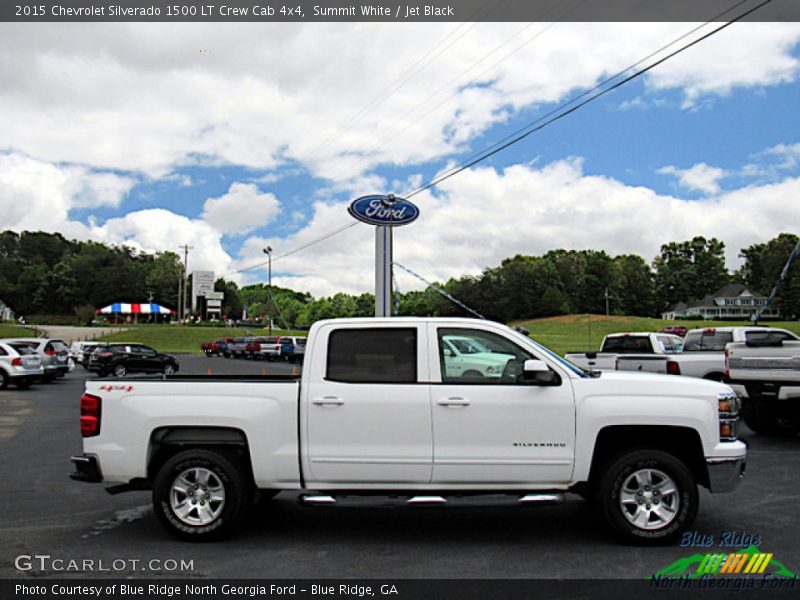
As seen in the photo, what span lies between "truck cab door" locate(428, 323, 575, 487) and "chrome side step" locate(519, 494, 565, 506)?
109mm

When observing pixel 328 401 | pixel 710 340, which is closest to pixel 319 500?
pixel 328 401

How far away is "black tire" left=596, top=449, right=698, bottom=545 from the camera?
5.91 metres

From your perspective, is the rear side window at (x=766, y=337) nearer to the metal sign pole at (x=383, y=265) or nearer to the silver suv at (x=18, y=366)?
the metal sign pole at (x=383, y=265)

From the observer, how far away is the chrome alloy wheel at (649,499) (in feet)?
19.4

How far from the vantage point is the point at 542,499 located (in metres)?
5.88

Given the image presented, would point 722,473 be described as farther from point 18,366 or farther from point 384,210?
point 18,366

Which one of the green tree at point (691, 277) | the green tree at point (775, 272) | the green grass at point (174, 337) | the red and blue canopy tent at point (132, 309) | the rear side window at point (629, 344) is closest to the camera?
the rear side window at point (629, 344)

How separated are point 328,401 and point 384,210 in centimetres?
1696

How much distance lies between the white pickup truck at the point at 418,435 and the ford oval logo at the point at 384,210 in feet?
53.7

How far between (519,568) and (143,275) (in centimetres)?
15156

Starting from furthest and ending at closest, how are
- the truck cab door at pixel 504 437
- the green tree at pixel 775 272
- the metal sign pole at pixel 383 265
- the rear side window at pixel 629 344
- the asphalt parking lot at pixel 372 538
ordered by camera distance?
the green tree at pixel 775 272 < the metal sign pole at pixel 383 265 < the rear side window at pixel 629 344 < the truck cab door at pixel 504 437 < the asphalt parking lot at pixel 372 538

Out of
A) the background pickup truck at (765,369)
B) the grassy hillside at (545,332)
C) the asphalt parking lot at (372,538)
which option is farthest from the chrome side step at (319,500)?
the grassy hillside at (545,332)

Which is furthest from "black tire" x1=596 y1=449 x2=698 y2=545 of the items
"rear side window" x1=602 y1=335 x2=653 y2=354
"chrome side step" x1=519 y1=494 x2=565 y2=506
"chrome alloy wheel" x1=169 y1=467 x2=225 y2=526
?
"rear side window" x1=602 y1=335 x2=653 y2=354

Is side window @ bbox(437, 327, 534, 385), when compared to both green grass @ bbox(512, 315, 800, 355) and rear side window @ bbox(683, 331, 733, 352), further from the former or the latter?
green grass @ bbox(512, 315, 800, 355)
